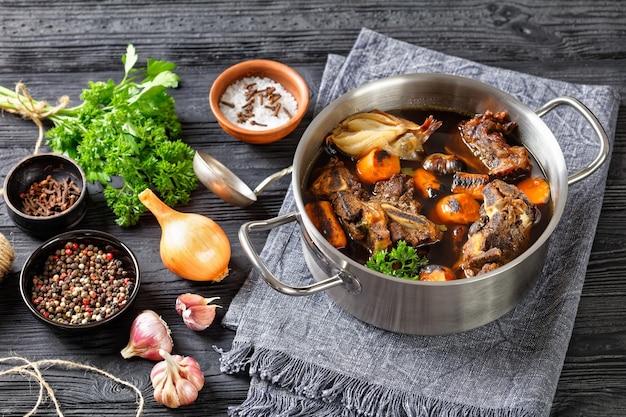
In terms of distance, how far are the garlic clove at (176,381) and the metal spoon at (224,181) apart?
691 mm

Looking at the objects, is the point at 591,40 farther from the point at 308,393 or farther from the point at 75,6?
the point at 75,6

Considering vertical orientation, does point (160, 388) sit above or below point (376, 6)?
below

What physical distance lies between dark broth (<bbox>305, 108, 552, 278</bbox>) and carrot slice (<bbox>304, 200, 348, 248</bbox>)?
0.04 m

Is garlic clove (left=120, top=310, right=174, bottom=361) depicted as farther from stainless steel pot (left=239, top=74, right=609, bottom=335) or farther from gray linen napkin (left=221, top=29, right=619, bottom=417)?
stainless steel pot (left=239, top=74, right=609, bottom=335)

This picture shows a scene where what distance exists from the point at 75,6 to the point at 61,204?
128cm

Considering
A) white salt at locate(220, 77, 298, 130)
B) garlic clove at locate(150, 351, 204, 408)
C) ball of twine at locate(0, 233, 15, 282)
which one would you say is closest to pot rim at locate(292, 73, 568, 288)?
white salt at locate(220, 77, 298, 130)

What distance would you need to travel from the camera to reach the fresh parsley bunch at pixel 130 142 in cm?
323

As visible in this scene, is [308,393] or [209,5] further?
[209,5]

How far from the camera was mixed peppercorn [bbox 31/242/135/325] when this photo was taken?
292 centimetres

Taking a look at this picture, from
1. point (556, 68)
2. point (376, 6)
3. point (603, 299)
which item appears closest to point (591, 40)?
point (556, 68)

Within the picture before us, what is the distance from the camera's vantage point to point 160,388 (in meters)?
2.78

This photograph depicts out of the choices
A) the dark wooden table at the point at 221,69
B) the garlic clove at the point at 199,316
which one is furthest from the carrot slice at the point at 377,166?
the garlic clove at the point at 199,316

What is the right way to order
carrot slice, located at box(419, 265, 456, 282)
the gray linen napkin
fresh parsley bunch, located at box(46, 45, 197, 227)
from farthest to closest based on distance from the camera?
fresh parsley bunch, located at box(46, 45, 197, 227)
the gray linen napkin
carrot slice, located at box(419, 265, 456, 282)

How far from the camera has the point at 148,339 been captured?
285 centimetres
